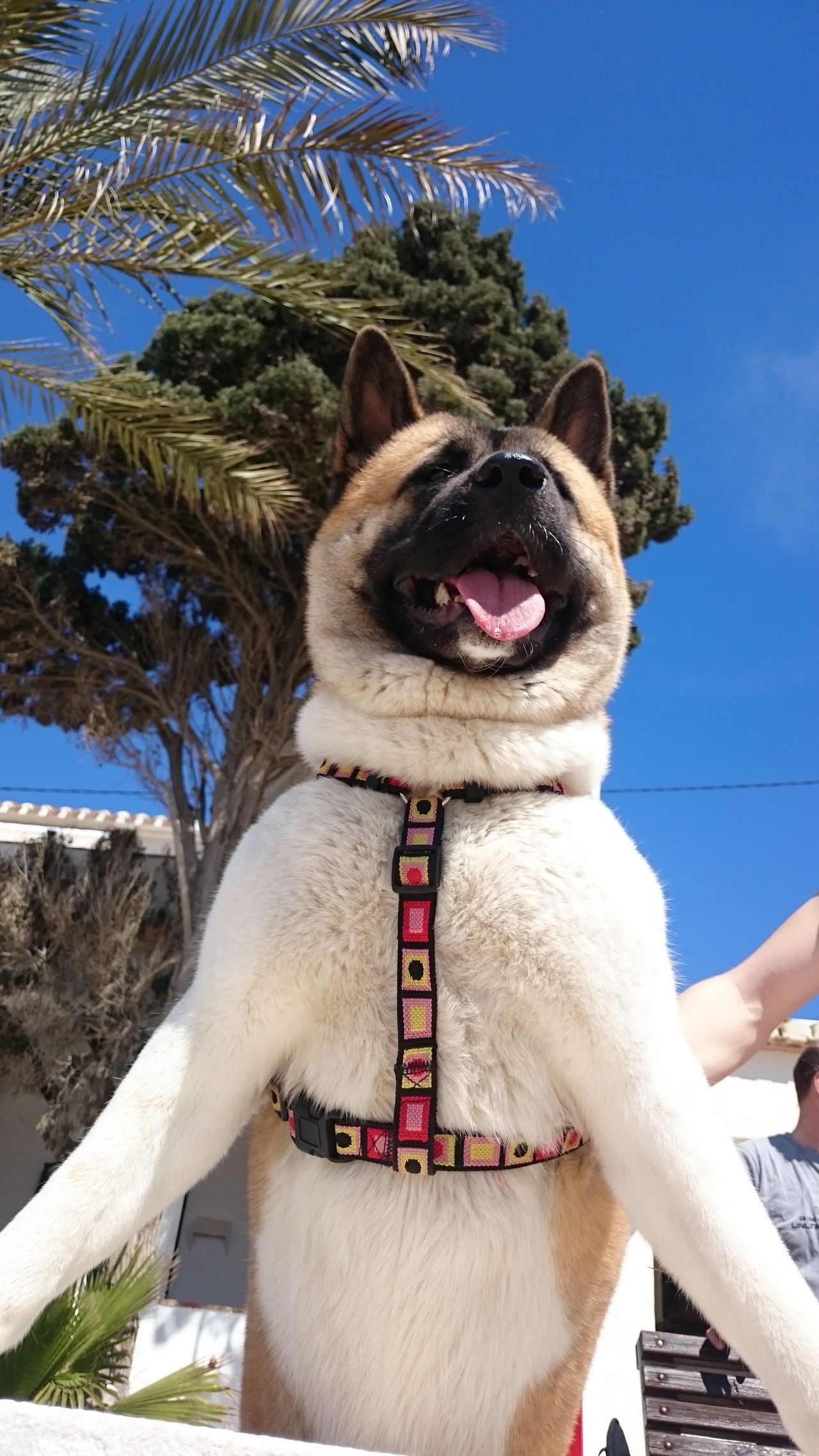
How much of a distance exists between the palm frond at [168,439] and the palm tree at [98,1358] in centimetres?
406

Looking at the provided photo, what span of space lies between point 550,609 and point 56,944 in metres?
10.5

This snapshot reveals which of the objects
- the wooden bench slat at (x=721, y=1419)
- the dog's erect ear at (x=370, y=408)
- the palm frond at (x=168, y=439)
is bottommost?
the wooden bench slat at (x=721, y=1419)

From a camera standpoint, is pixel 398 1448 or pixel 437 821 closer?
pixel 398 1448

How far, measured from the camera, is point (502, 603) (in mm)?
1725

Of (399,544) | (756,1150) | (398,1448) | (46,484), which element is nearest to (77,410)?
(399,544)

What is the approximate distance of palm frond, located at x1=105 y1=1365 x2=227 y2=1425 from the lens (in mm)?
3930

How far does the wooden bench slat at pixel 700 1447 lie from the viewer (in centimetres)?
276

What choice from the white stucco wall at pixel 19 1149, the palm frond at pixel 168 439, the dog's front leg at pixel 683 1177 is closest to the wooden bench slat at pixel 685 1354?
the dog's front leg at pixel 683 1177

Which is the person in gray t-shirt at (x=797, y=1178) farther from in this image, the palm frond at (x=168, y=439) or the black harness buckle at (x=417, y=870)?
the palm frond at (x=168, y=439)

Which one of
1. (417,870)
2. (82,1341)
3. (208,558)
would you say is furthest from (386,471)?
(208,558)

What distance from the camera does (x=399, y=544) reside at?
180 cm

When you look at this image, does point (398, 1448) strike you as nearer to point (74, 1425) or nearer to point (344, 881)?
point (74, 1425)

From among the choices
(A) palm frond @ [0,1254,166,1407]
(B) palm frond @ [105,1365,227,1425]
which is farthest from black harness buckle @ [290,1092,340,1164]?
(B) palm frond @ [105,1365,227,1425]

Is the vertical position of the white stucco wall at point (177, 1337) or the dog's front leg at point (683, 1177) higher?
the dog's front leg at point (683, 1177)
